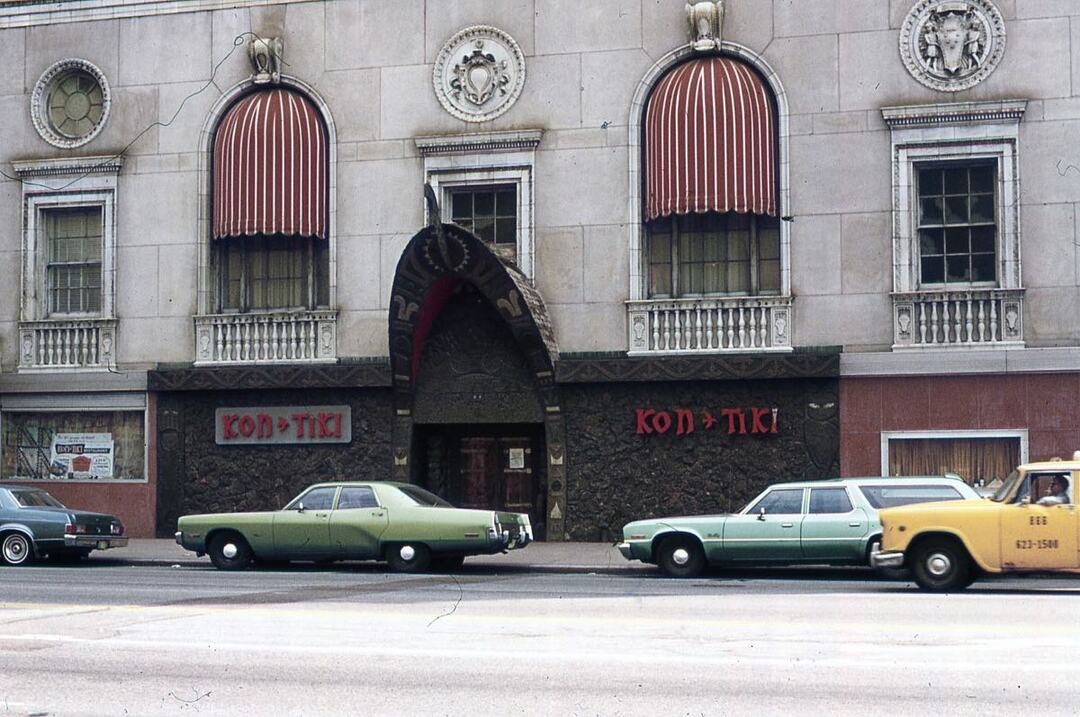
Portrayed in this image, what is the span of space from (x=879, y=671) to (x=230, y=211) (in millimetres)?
19722

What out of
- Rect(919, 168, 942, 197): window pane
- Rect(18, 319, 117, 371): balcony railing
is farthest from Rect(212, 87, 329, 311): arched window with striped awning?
Rect(919, 168, 942, 197): window pane

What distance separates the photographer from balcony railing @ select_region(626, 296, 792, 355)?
2547 centimetres

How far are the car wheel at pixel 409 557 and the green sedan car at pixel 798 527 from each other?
3294 millimetres

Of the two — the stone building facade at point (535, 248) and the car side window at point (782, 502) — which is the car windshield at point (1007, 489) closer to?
the car side window at point (782, 502)

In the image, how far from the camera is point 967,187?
82.1 feet

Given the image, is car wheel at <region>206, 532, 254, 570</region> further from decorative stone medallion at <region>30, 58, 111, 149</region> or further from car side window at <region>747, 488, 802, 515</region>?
decorative stone medallion at <region>30, 58, 111, 149</region>

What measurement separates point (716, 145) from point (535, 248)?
3727 millimetres

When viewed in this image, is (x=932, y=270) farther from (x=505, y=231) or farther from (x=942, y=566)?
(x=942, y=566)

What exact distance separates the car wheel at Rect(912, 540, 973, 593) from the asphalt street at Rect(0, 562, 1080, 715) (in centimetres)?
24

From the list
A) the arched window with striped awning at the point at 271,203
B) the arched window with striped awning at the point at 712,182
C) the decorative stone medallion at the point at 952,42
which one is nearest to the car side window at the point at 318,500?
the arched window with striped awning at the point at 271,203

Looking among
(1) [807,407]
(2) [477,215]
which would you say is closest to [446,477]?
(2) [477,215]

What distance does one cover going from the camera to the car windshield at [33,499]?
24.4 meters

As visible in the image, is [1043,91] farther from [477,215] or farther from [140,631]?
[140,631]

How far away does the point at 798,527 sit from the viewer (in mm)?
19750
